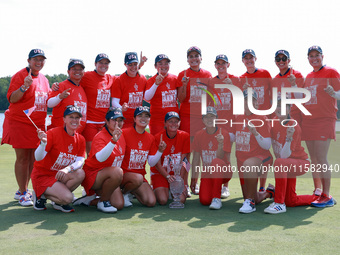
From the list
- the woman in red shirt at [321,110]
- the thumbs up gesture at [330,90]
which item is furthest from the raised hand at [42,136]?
the thumbs up gesture at [330,90]

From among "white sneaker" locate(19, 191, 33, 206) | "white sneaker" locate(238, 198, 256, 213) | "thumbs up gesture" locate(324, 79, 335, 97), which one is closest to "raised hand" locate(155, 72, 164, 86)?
"white sneaker" locate(238, 198, 256, 213)

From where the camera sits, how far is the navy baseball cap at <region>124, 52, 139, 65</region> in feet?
19.8

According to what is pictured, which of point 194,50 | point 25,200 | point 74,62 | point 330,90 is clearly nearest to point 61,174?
point 25,200

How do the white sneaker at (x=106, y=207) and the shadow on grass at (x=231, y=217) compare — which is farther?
the white sneaker at (x=106, y=207)

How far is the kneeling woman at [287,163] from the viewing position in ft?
16.3

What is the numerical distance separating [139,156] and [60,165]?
1206 mm

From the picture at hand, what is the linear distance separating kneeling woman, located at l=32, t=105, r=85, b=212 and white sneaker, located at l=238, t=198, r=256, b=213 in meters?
2.34

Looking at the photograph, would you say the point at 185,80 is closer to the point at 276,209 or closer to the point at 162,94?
the point at 162,94

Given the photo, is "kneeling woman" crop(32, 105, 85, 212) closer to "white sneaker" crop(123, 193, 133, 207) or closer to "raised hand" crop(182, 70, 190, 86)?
"white sneaker" crop(123, 193, 133, 207)

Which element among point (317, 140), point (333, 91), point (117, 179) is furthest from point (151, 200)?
point (333, 91)

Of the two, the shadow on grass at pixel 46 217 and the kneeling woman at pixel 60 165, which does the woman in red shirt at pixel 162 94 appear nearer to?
the kneeling woman at pixel 60 165

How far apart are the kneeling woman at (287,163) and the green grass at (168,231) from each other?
0.17 metres

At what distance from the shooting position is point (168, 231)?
397 centimetres

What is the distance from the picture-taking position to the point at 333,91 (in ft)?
17.7
